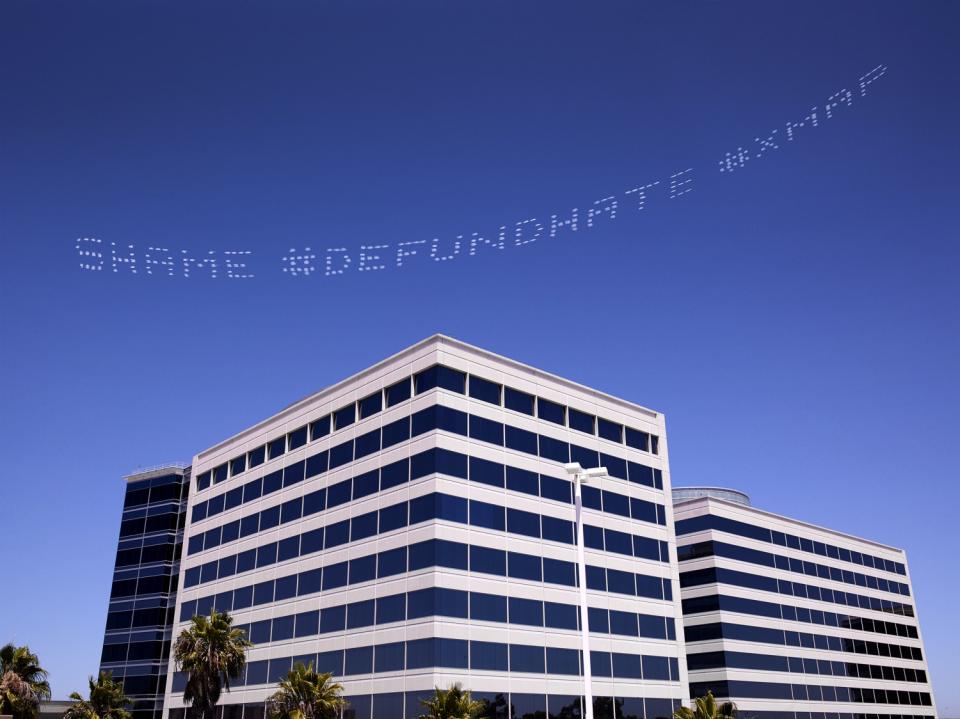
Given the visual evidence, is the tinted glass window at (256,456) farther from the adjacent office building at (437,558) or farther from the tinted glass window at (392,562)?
the tinted glass window at (392,562)

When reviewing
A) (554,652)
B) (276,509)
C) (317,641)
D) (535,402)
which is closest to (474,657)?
(554,652)

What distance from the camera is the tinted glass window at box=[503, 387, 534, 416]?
6244 centimetres

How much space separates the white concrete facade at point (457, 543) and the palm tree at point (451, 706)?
9.38 ft

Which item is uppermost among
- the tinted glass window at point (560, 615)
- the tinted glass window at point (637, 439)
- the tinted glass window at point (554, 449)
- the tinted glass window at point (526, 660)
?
the tinted glass window at point (637, 439)

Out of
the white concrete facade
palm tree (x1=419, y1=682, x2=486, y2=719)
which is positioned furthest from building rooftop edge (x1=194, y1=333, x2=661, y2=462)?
palm tree (x1=419, y1=682, x2=486, y2=719)

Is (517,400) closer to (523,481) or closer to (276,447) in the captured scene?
(523,481)

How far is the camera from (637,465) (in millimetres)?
69938

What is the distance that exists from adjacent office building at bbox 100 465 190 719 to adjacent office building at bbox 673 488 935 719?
50373 mm

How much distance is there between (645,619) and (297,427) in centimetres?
3035

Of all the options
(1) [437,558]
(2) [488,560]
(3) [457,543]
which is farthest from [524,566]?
(1) [437,558]

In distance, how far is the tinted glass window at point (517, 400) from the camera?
62438 mm

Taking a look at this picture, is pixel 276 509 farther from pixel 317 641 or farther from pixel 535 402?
pixel 535 402

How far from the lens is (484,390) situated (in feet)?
200

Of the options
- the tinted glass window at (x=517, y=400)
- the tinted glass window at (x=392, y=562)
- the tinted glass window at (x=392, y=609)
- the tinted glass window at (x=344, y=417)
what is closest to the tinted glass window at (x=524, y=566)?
the tinted glass window at (x=392, y=562)
